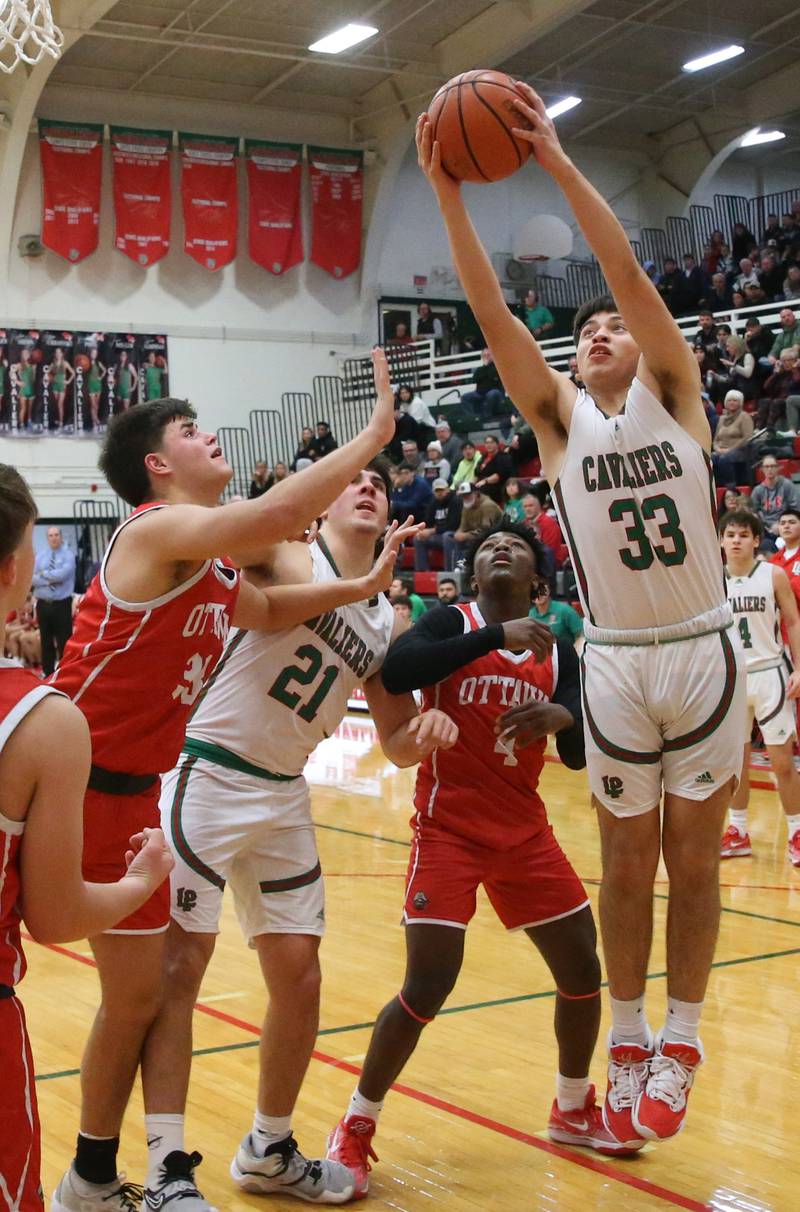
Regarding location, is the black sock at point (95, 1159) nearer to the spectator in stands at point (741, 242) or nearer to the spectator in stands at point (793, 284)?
the spectator in stands at point (793, 284)

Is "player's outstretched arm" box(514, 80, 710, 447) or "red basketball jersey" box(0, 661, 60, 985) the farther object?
"player's outstretched arm" box(514, 80, 710, 447)

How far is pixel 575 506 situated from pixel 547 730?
2.23 feet

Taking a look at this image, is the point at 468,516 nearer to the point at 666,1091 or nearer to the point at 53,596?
the point at 53,596

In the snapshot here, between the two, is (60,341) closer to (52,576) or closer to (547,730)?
(52,576)

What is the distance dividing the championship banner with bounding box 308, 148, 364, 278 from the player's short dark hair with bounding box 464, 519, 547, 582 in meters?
20.6

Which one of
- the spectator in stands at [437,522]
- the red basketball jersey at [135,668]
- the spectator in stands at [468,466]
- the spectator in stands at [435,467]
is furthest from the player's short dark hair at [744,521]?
the spectator in stands at [435,467]

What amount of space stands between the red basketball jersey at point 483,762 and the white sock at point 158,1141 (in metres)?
1.15

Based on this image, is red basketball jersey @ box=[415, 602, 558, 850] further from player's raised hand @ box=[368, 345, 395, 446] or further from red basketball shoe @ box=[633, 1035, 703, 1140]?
player's raised hand @ box=[368, 345, 395, 446]

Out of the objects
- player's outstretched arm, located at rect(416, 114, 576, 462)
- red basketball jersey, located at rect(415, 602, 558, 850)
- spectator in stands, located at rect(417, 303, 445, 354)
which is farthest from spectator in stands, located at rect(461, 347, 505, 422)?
player's outstretched arm, located at rect(416, 114, 576, 462)

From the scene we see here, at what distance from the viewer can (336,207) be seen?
2405cm

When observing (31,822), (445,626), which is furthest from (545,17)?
(31,822)

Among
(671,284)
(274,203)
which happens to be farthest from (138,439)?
(274,203)

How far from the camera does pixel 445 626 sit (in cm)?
415

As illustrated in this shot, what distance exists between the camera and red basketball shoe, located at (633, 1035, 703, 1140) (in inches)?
140
